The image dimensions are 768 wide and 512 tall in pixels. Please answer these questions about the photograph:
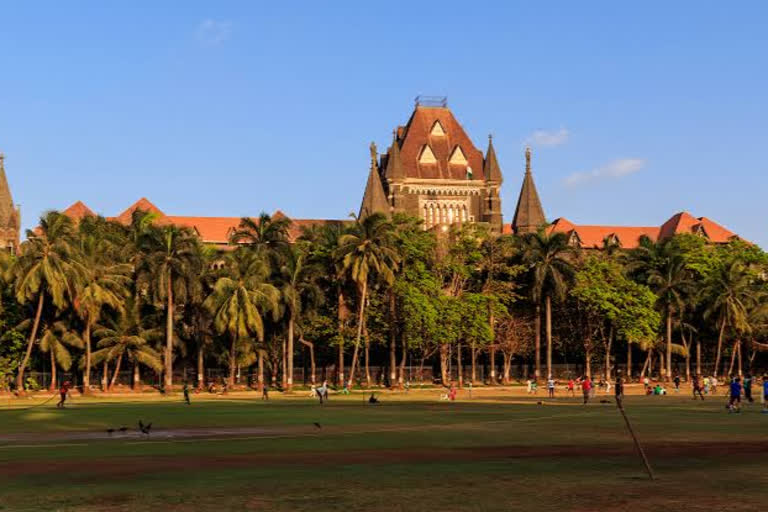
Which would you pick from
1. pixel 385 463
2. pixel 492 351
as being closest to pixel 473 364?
pixel 492 351

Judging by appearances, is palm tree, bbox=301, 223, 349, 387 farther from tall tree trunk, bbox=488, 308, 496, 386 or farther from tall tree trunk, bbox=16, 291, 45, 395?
tall tree trunk, bbox=16, 291, 45, 395

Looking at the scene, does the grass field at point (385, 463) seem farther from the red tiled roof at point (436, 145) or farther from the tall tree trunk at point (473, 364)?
the red tiled roof at point (436, 145)

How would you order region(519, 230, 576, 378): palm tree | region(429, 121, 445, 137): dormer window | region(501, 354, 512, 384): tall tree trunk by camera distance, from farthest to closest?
1. region(429, 121, 445, 137): dormer window
2. region(501, 354, 512, 384): tall tree trunk
3. region(519, 230, 576, 378): palm tree

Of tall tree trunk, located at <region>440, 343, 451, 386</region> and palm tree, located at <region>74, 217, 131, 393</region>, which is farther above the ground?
palm tree, located at <region>74, 217, 131, 393</region>

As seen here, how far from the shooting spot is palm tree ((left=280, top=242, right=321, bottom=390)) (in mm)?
79875

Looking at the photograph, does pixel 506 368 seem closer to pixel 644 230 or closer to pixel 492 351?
pixel 492 351

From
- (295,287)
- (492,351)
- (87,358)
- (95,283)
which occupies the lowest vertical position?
(87,358)

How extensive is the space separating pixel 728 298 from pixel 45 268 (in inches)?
2592

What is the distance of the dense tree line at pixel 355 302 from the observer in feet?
252

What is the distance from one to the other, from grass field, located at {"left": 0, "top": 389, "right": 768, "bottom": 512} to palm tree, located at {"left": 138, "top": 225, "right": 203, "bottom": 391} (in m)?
32.5

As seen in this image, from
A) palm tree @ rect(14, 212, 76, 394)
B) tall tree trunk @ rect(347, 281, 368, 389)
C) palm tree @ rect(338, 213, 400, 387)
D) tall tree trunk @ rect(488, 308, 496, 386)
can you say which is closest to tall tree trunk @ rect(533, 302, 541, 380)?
tall tree trunk @ rect(488, 308, 496, 386)

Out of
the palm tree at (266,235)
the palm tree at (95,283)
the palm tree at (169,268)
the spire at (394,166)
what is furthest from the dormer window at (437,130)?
the palm tree at (169,268)

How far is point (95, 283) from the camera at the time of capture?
7512 centimetres

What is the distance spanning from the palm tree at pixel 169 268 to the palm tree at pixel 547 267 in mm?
32045
